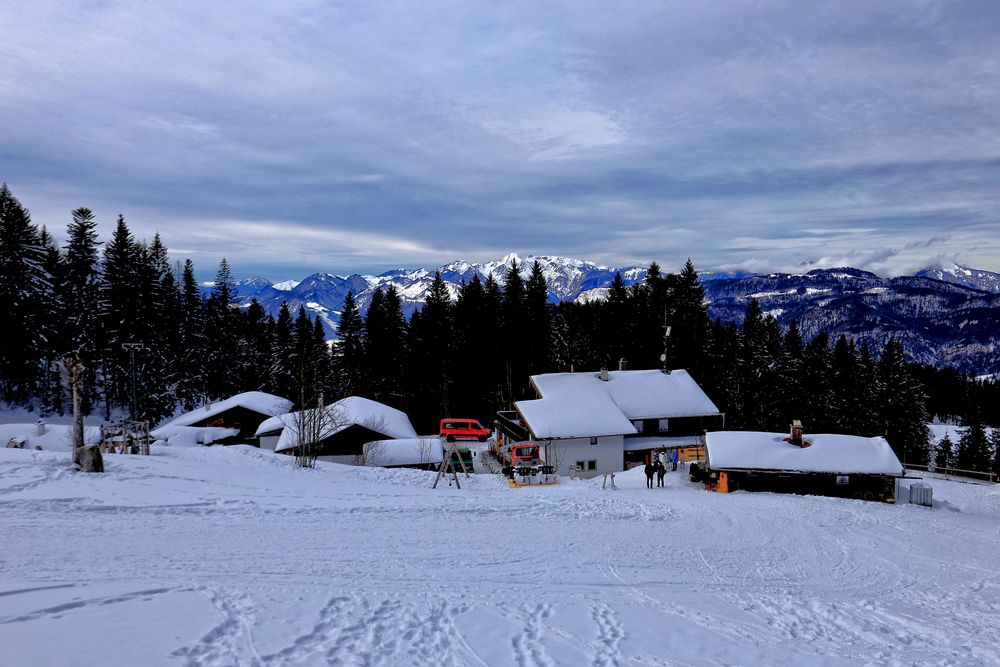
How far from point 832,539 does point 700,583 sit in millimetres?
8946

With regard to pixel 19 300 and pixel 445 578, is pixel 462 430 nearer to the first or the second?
pixel 445 578

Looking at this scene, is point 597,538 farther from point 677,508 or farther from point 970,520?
point 970,520

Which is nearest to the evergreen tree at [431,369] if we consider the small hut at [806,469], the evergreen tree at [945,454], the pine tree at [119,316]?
the pine tree at [119,316]

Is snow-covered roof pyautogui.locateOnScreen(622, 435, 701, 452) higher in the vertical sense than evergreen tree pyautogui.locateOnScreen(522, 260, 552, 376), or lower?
lower

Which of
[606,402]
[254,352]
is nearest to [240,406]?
[254,352]

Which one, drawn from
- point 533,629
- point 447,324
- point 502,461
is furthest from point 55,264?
point 533,629

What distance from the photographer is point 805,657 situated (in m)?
9.92

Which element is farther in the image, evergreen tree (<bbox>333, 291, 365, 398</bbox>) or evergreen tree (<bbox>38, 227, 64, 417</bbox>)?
evergreen tree (<bbox>333, 291, 365, 398</bbox>)

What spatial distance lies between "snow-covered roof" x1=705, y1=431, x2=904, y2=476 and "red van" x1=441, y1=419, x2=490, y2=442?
19.7 meters

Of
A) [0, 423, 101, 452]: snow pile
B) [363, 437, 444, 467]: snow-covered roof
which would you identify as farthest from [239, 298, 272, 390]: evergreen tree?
[363, 437, 444, 467]: snow-covered roof

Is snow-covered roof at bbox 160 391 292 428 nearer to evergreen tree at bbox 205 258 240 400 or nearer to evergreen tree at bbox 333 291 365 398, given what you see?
evergreen tree at bbox 333 291 365 398

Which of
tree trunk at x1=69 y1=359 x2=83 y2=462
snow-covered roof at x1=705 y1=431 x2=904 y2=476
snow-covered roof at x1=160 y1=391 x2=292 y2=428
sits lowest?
snow-covered roof at x1=705 y1=431 x2=904 y2=476

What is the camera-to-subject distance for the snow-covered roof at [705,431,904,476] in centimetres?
3053

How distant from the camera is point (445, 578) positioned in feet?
40.0
